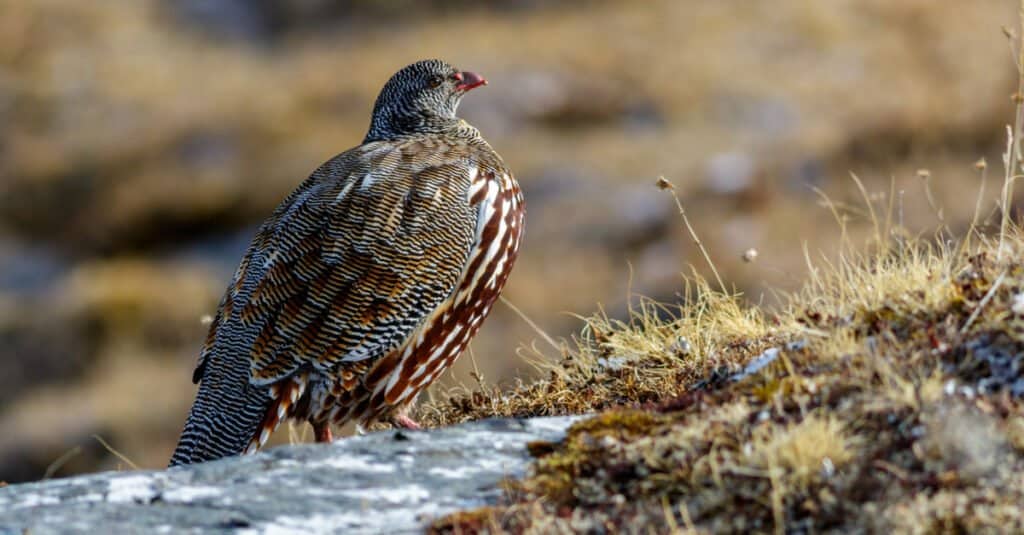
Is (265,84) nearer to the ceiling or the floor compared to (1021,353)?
nearer to the ceiling

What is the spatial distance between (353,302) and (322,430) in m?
0.76

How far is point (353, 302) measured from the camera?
660 centimetres

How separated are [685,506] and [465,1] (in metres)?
25.7

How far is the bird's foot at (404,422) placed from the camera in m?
6.78

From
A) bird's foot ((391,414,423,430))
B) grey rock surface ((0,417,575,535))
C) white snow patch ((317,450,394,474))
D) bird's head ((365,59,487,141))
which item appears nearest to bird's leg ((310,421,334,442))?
bird's foot ((391,414,423,430))

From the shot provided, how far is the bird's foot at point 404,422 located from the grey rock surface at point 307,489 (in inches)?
61.7

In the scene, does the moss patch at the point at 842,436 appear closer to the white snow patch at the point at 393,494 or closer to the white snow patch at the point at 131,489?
the white snow patch at the point at 393,494

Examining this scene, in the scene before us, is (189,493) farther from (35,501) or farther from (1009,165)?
(1009,165)

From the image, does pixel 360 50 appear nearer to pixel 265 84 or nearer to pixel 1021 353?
pixel 265 84

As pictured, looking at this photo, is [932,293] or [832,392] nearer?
[832,392]

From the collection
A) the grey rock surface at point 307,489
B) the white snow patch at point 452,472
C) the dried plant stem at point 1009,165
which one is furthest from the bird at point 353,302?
the dried plant stem at point 1009,165

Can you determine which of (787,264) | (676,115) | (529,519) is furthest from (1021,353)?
(676,115)

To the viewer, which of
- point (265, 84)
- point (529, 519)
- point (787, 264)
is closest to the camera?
point (529, 519)

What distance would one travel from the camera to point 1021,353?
4.57m
